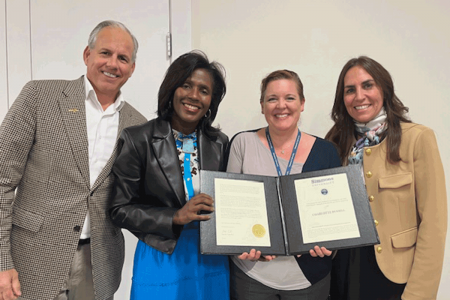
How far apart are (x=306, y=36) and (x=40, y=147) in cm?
192

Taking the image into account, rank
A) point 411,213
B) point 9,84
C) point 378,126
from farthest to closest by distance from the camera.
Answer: point 9,84 → point 378,126 → point 411,213

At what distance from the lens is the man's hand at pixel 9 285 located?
1340mm

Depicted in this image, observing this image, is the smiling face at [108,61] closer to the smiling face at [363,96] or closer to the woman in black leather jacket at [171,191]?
the woman in black leather jacket at [171,191]

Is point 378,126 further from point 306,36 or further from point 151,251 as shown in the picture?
point 151,251

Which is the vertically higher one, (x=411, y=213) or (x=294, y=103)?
(x=294, y=103)

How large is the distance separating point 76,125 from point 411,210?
1683 mm

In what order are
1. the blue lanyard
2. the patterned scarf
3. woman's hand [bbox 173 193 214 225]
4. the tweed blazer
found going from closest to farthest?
1. woman's hand [bbox 173 193 214 225]
2. the tweed blazer
3. the blue lanyard
4. the patterned scarf

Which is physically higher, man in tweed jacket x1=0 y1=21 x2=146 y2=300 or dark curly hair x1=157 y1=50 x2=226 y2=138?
dark curly hair x1=157 y1=50 x2=226 y2=138

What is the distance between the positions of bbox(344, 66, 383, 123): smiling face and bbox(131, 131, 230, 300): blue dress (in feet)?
3.19

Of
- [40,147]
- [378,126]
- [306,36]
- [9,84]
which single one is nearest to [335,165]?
[378,126]

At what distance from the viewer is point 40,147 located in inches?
56.4

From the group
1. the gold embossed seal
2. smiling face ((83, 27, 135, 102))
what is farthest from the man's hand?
the gold embossed seal

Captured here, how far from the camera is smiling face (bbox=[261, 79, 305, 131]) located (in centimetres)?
156

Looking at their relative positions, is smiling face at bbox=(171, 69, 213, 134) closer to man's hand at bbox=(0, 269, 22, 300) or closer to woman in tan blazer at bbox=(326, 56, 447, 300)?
woman in tan blazer at bbox=(326, 56, 447, 300)
